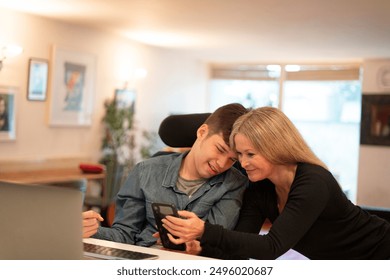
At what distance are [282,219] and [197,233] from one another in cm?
30

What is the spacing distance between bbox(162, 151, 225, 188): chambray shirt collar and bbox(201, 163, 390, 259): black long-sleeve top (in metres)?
0.13

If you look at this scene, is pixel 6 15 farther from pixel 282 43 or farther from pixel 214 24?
pixel 282 43

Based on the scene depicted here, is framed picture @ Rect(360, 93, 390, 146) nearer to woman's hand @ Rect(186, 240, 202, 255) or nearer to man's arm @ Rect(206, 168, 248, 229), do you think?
man's arm @ Rect(206, 168, 248, 229)

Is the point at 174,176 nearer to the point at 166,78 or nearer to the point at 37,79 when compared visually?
the point at 37,79

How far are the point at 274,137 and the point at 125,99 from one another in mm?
7015

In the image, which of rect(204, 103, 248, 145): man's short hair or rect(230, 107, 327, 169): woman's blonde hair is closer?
rect(230, 107, 327, 169): woman's blonde hair

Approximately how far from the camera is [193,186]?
234cm

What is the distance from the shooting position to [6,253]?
1.37 meters

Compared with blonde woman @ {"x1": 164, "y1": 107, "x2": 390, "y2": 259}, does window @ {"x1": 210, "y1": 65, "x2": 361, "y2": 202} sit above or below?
above

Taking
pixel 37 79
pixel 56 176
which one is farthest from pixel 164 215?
pixel 37 79

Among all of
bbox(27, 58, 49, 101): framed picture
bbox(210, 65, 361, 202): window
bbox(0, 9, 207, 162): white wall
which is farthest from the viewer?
bbox(210, 65, 361, 202): window

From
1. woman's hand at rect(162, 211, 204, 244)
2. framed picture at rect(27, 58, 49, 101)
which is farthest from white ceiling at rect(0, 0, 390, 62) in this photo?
woman's hand at rect(162, 211, 204, 244)

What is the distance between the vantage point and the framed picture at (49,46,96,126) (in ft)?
24.7
